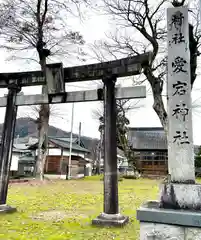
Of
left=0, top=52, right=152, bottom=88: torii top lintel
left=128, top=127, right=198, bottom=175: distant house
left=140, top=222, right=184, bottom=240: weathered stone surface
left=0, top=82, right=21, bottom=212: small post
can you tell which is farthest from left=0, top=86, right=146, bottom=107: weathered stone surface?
left=128, top=127, right=198, bottom=175: distant house

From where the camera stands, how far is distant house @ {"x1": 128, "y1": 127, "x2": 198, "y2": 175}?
30.1 meters

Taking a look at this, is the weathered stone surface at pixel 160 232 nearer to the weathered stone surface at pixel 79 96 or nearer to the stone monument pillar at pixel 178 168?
the stone monument pillar at pixel 178 168

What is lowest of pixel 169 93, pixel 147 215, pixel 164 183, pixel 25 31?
pixel 147 215

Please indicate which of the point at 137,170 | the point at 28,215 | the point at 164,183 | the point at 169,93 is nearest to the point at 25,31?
the point at 28,215

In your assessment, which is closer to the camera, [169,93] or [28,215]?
[169,93]

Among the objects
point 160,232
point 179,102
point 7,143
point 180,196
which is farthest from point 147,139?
point 160,232

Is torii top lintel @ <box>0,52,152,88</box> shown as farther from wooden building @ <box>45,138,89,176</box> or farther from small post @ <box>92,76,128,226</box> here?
wooden building @ <box>45,138,89,176</box>

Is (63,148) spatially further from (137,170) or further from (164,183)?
(164,183)

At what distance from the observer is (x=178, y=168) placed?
375 centimetres

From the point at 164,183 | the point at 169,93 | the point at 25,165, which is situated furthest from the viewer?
the point at 25,165

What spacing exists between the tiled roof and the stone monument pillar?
27078 mm

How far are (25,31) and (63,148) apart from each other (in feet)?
52.9

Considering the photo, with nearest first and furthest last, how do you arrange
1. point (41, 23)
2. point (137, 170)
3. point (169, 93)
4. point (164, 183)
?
point (164, 183), point (169, 93), point (41, 23), point (137, 170)

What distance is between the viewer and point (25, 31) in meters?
15.6
